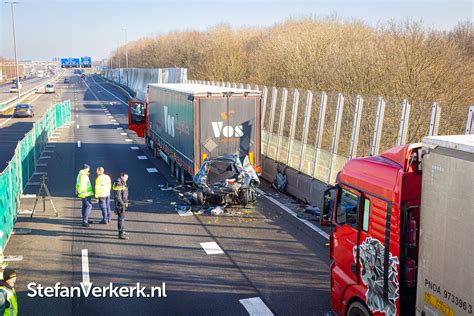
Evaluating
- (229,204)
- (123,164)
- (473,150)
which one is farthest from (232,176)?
(473,150)

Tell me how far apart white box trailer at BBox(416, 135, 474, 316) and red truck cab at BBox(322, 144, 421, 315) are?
14.6 inches

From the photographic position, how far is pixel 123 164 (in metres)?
22.5

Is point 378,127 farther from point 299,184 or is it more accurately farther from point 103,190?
point 103,190

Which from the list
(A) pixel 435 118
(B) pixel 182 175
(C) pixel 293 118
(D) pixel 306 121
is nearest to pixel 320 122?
(D) pixel 306 121

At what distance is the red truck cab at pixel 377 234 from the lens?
5969mm

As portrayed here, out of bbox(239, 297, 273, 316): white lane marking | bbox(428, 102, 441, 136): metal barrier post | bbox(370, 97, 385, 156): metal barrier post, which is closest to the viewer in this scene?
bbox(239, 297, 273, 316): white lane marking

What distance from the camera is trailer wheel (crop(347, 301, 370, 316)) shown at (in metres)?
6.63

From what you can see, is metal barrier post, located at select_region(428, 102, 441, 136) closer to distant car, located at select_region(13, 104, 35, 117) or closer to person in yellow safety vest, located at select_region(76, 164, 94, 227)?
person in yellow safety vest, located at select_region(76, 164, 94, 227)

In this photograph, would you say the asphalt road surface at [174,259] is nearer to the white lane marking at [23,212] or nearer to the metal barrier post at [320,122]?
the white lane marking at [23,212]

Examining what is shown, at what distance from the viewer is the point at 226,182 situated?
14680 millimetres

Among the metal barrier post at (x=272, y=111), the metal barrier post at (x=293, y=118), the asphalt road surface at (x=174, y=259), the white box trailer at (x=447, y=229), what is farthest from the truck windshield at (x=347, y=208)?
the metal barrier post at (x=272, y=111)

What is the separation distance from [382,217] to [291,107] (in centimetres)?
1294

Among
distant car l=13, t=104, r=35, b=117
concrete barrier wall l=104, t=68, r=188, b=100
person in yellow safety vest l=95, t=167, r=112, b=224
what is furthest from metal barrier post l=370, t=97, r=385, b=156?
distant car l=13, t=104, r=35, b=117

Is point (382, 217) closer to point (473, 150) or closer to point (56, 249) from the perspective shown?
point (473, 150)
